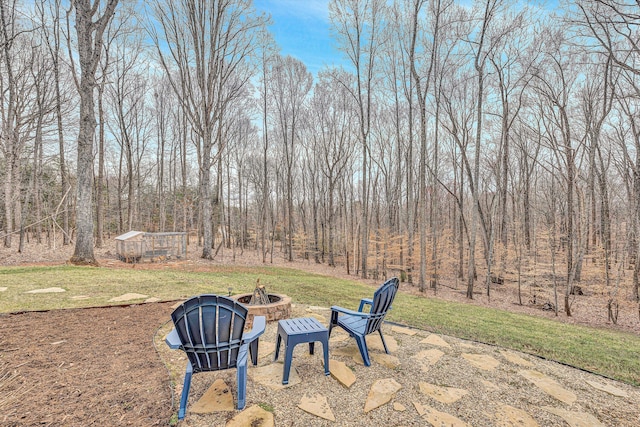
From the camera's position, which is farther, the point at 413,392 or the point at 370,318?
the point at 370,318

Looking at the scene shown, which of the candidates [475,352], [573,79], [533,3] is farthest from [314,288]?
[573,79]

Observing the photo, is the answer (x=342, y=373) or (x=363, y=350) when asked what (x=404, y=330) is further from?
(x=342, y=373)

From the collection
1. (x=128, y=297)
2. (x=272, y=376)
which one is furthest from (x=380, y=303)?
(x=128, y=297)

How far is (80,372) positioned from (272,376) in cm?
166

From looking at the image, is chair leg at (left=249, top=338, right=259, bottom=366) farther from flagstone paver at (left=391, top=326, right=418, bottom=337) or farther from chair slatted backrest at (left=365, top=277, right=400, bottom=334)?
flagstone paver at (left=391, top=326, right=418, bottom=337)

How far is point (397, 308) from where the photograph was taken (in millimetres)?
5395

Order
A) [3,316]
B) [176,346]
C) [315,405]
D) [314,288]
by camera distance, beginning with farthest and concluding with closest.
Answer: [314,288]
[3,316]
[315,405]
[176,346]

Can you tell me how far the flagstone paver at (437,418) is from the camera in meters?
1.98

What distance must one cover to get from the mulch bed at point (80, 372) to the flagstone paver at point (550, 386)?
3.16 m

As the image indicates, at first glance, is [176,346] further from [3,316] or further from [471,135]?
[471,135]

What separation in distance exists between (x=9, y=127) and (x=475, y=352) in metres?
16.5

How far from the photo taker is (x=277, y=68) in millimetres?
14484

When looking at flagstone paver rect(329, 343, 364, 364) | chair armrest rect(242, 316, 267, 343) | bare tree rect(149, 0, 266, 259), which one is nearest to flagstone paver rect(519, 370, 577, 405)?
flagstone paver rect(329, 343, 364, 364)

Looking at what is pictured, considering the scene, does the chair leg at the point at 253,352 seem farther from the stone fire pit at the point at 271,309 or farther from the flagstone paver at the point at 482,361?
the flagstone paver at the point at 482,361
